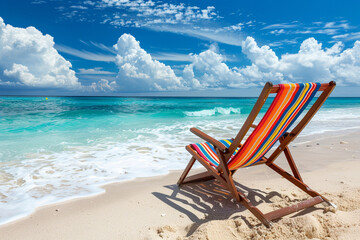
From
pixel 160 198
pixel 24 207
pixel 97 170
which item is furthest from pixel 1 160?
pixel 160 198

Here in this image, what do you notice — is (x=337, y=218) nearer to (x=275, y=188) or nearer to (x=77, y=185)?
(x=275, y=188)

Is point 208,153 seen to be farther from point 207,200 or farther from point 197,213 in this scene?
point 197,213

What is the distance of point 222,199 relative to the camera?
2.74m

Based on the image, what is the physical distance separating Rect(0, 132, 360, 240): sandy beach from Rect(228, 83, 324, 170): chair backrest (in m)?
0.62

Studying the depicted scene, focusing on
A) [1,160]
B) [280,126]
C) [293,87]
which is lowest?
[1,160]

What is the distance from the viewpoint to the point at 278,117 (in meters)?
2.13

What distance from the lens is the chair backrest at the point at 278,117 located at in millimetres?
1979

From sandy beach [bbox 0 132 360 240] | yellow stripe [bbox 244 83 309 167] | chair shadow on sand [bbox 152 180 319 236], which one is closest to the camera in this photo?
sandy beach [bbox 0 132 360 240]

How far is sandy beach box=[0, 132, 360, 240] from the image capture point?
1.94 metres

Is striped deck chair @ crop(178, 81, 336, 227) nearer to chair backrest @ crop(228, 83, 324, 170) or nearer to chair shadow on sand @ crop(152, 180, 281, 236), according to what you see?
chair backrest @ crop(228, 83, 324, 170)

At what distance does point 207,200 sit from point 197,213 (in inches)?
13.0

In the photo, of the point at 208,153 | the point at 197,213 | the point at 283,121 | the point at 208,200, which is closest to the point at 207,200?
the point at 208,200

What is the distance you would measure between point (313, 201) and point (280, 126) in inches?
31.7

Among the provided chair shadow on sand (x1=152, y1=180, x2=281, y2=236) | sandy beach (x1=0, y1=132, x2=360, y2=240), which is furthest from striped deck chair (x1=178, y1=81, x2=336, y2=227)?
chair shadow on sand (x1=152, y1=180, x2=281, y2=236)
